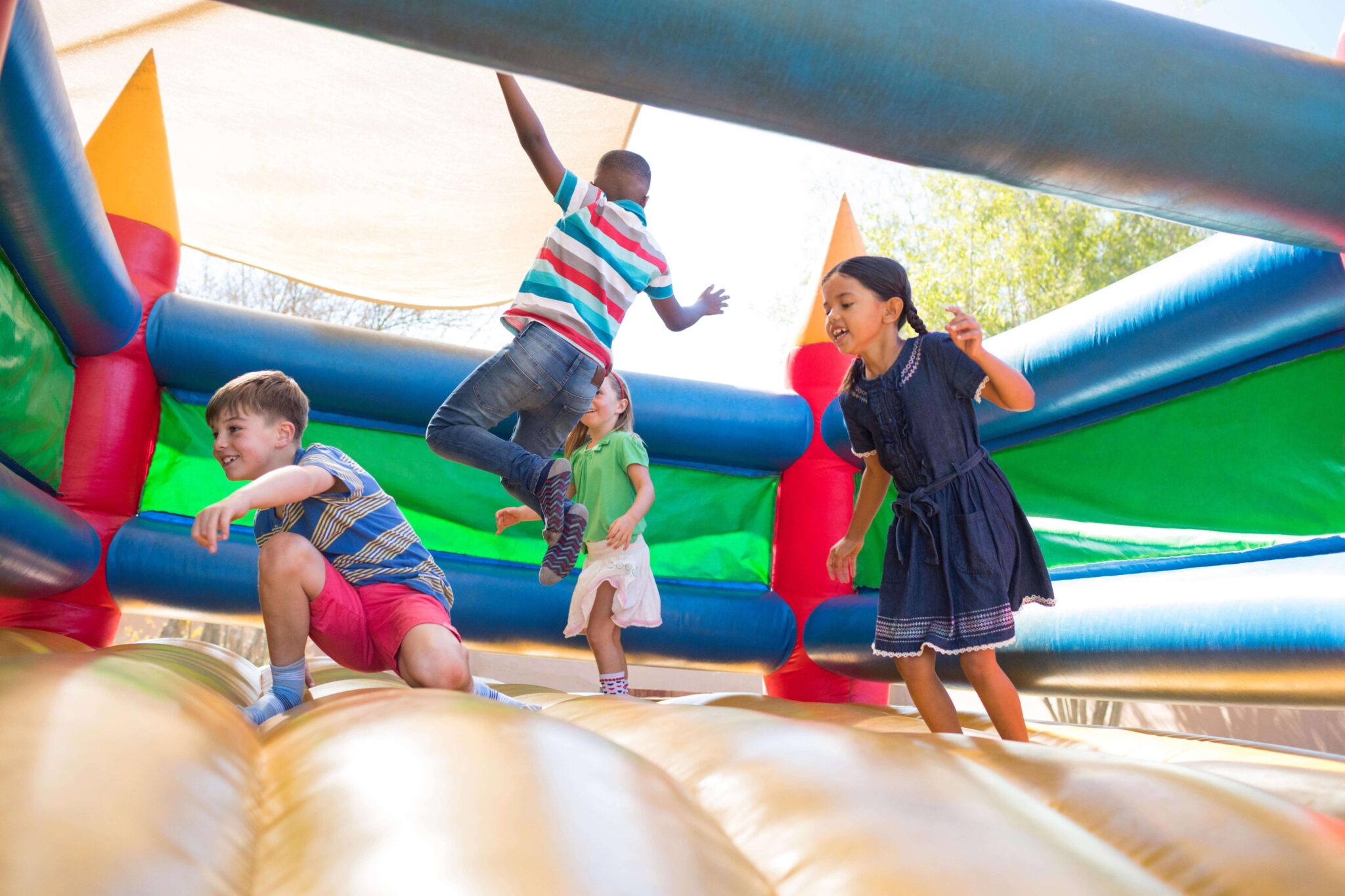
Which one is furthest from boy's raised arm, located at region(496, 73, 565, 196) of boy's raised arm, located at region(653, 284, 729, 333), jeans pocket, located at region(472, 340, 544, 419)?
boy's raised arm, located at region(653, 284, 729, 333)

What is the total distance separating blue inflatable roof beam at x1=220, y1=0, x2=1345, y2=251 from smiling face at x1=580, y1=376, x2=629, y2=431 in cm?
169

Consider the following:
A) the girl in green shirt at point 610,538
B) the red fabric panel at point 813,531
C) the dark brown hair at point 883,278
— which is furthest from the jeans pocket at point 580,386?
the red fabric panel at point 813,531

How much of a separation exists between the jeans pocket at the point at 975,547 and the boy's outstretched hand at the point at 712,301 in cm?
102

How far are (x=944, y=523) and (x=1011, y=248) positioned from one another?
28.1 feet

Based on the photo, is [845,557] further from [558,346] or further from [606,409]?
[606,409]

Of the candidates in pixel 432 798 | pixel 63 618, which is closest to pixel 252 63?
pixel 63 618

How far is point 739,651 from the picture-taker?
294 cm

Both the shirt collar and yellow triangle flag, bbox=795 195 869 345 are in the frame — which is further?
yellow triangle flag, bbox=795 195 869 345

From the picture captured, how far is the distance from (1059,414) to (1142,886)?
5.83 feet

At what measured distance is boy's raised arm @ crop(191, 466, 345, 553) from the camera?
48.5 inches

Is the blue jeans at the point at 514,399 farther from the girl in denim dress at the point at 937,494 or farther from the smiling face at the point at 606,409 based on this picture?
the girl in denim dress at the point at 937,494

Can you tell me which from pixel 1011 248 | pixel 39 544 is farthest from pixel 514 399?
pixel 1011 248

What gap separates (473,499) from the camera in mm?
2926

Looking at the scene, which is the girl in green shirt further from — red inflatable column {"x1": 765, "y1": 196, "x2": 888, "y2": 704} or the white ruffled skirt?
red inflatable column {"x1": 765, "y1": 196, "x2": 888, "y2": 704}
